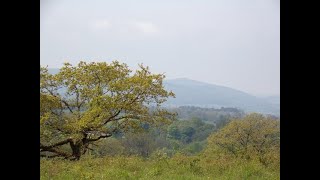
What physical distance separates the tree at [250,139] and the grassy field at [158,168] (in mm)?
85

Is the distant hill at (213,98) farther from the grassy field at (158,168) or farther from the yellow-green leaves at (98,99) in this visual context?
the grassy field at (158,168)

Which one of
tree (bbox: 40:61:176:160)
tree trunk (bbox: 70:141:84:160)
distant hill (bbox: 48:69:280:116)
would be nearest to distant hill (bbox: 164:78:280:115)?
distant hill (bbox: 48:69:280:116)

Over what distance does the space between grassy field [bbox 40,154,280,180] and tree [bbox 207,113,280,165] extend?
0.09 meters

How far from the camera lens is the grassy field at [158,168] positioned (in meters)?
3.61

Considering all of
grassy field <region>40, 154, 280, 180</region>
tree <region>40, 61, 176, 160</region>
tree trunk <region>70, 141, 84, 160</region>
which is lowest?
grassy field <region>40, 154, 280, 180</region>

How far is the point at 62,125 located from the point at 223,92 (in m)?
1.51

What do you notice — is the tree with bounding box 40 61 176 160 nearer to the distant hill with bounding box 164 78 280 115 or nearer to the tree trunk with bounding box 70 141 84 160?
the tree trunk with bounding box 70 141 84 160

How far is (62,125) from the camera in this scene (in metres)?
3.75

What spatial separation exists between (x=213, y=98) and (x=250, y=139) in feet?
1.67

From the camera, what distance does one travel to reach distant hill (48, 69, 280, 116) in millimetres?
3598

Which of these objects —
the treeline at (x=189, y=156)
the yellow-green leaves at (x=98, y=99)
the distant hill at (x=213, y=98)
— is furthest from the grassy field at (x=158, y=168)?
the distant hill at (x=213, y=98)

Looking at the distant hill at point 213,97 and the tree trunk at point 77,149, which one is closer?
the distant hill at point 213,97
